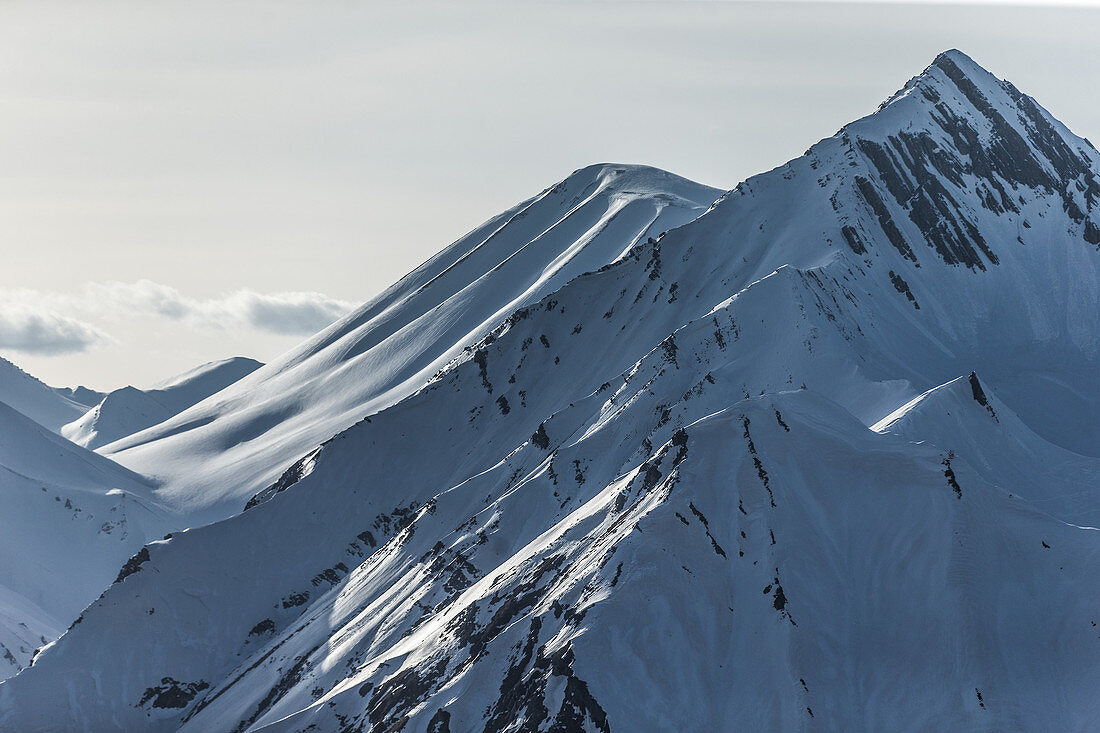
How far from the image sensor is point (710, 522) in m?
106

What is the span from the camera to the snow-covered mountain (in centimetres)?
9706

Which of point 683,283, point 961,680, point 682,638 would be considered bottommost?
point 961,680

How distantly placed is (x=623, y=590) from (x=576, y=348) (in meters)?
83.5

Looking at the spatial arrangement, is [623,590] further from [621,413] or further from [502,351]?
[502,351]

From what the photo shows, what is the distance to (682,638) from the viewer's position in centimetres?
9931

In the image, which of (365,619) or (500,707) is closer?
(500,707)

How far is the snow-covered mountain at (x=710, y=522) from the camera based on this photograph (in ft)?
318

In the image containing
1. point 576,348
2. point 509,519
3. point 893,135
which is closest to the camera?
point 509,519

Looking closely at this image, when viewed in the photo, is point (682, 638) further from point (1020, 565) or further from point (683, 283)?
point (683, 283)

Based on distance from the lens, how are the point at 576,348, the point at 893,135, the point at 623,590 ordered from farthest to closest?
the point at 893,135 → the point at 576,348 → the point at 623,590

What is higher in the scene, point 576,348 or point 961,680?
point 576,348

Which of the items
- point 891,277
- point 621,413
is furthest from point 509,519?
point 891,277

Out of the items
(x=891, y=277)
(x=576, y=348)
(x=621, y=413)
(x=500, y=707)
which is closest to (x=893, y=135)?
(x=891, y=277)

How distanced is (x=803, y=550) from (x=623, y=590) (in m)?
15.1
